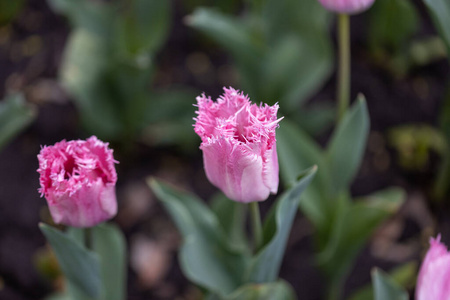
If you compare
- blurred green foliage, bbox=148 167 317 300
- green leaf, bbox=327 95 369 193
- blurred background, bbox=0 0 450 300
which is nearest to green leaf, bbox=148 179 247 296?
blurred green foliage, bbox=148 167 317 300

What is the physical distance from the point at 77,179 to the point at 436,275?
38 cm

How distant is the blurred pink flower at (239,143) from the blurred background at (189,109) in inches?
18.0

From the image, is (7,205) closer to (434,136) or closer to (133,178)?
(133,178)

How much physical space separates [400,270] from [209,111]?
0.60 metres

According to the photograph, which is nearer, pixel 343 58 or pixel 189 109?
pixel 343 58

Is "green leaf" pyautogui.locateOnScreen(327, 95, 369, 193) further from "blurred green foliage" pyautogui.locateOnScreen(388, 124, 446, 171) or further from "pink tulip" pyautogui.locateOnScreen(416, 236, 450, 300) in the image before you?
"blurred green foliage" pyautogui.locateOnScreen(388, 124, 446, 171)

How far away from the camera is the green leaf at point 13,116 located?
37.4 inches

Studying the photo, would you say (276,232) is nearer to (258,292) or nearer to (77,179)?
(258,292)

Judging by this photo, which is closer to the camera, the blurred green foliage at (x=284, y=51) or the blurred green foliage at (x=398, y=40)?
the blurred green foliage at (x=284, y=51)

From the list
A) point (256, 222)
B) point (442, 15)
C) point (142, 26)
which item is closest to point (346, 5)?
point (442, 15)

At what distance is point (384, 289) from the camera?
29.7 inches

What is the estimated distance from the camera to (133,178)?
1335 millimetres

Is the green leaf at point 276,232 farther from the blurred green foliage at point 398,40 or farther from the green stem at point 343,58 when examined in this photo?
the blurred green foliage at point 398,40

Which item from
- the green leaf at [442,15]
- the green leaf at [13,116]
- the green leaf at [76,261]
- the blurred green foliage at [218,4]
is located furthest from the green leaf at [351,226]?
the blurred green foliage at [218,4]
